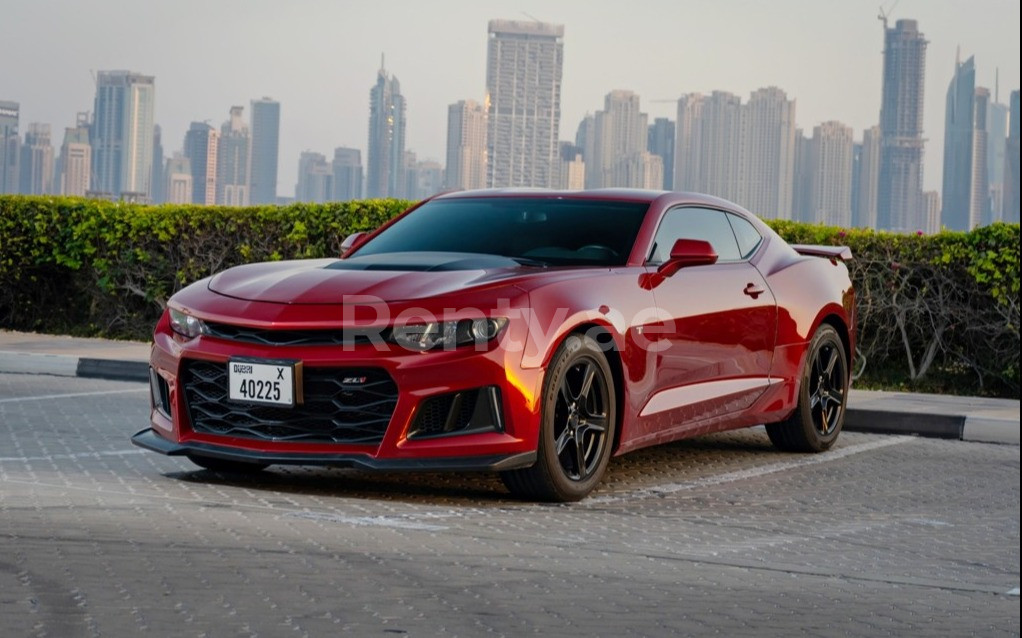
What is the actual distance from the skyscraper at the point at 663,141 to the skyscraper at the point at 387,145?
86.7 feet

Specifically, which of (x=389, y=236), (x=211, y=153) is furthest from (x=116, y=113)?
(x=389, y=236)

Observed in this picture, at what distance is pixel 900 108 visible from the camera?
18800cm

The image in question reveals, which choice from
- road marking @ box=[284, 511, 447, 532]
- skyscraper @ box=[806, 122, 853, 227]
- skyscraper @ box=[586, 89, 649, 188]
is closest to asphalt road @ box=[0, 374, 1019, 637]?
road marking @ box=[284, 511, 447, 532]

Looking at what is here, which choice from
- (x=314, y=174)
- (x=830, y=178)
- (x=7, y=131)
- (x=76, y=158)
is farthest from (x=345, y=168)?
(x=7, y=131)

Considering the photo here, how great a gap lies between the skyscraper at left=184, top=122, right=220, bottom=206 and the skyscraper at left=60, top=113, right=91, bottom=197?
5.20m

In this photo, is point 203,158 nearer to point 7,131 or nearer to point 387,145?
point 387,145

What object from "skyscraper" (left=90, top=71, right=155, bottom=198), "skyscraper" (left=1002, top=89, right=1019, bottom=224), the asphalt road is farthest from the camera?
"skyscraper" (left=90, top=71, right=155, bottom=198)

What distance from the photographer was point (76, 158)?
136750 mm

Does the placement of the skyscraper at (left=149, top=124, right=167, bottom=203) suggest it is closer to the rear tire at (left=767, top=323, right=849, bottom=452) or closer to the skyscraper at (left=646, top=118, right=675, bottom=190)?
the skyscraper at (left=646, top=118, right=675, bottom=190)

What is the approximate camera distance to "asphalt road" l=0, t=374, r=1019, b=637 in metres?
4.29

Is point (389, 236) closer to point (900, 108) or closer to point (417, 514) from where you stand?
point (417, 514)

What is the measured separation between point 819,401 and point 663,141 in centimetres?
16503

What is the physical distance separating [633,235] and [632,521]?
5.53 feet

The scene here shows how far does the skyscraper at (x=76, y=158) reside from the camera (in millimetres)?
126162
